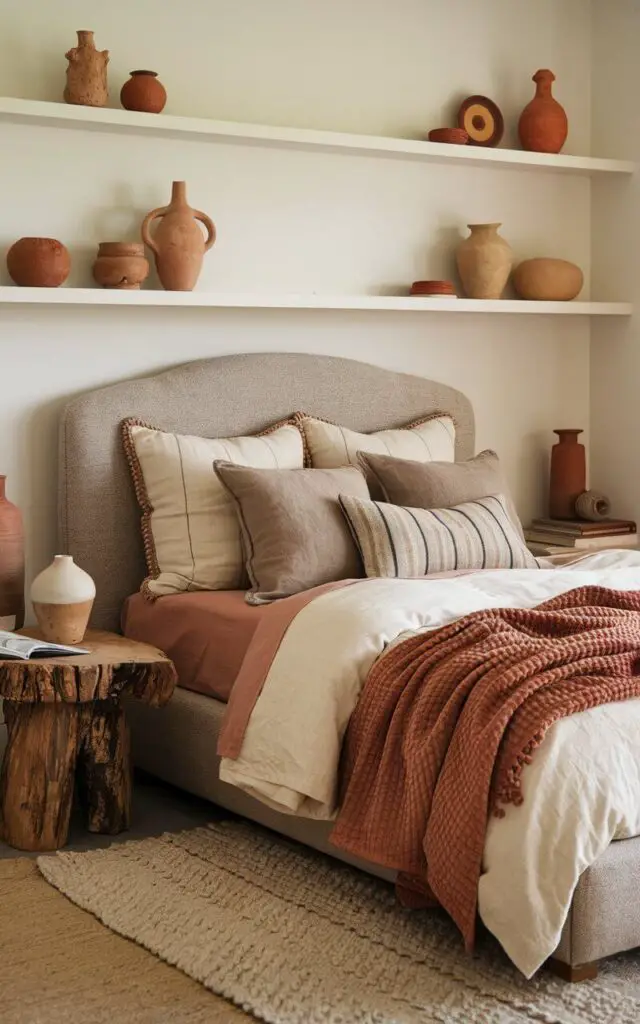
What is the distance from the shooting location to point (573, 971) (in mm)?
2594

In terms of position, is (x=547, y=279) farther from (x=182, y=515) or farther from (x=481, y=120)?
(x=182, y=515)

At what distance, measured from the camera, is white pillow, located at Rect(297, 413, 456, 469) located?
4242 millimetres

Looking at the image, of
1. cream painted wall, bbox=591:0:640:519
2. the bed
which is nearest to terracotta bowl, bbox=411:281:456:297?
the bed

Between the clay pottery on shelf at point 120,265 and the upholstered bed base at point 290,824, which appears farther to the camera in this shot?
the clay pottery on shelf at point 120,265

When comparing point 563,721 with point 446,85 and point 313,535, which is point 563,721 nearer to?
point 313,535

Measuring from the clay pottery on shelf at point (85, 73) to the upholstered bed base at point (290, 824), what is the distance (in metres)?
1.74

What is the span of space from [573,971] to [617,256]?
319 centimetres

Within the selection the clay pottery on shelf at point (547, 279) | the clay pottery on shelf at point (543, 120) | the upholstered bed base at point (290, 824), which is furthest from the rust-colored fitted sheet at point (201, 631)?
the clay pottery on shelf at point (543, 120)

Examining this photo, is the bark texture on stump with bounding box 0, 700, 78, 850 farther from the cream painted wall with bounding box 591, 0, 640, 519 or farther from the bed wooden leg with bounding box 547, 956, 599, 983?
the cream painted wall with bounding box 591, 0, 640, 519

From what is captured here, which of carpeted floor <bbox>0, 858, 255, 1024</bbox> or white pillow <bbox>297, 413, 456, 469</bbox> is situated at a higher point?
white pillow <bbox>297, 413, 456, 469</bbox>

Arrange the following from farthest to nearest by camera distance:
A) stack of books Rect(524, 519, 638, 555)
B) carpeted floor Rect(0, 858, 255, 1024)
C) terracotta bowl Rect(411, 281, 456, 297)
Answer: stack of books Rect(524, 519, 638, 555), terracotta bowl Rect(411, 281, 456, 297), carpeted floor Rect(0, 858, 255, 1024)

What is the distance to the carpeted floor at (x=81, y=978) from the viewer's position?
2.49 m

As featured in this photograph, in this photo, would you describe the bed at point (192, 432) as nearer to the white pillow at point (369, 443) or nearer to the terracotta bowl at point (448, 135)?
the white pillow at point (369, 443)

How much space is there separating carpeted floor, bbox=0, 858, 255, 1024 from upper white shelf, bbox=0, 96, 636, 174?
219cm
